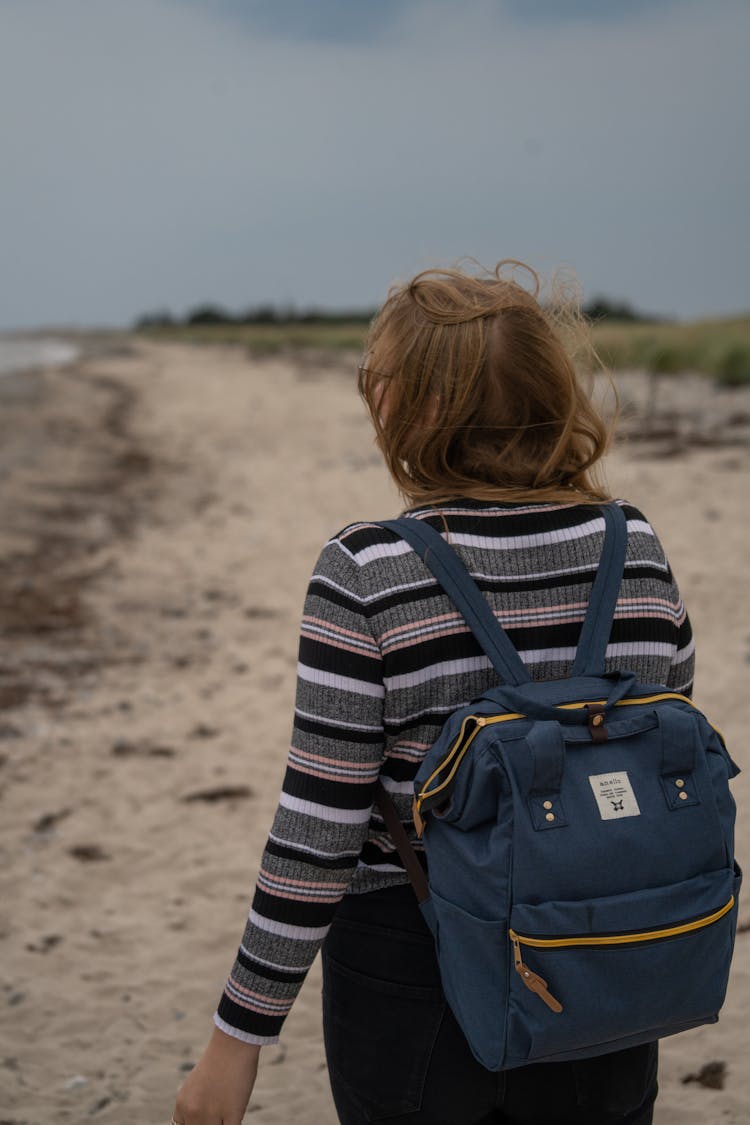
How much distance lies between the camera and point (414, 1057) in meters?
1.48

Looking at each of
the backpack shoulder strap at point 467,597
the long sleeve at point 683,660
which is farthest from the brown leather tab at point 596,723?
the long sleeve at point 683,660

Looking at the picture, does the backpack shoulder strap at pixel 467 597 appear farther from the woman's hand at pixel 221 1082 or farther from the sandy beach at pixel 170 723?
the sandy beach at pixel 170 723

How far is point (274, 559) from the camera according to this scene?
9375 mm

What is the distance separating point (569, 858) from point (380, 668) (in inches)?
13.2

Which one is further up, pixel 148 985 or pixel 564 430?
pixel 564 430

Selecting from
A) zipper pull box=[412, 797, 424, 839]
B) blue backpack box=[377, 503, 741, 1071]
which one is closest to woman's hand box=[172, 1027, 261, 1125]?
blue backpack box=[377, 503, 741, 1071]

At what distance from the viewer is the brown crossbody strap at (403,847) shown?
146 cm

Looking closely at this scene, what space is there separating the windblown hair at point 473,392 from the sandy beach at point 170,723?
2116 millimetres

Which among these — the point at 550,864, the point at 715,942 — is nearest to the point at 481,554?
the point at 550,864

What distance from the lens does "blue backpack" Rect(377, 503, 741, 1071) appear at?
128 centimetres

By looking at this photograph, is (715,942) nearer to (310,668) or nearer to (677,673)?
(677,673)

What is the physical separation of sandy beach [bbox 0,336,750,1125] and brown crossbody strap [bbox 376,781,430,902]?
5.89ft

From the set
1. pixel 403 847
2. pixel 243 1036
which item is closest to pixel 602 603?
pixel 403 847

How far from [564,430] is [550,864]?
60 cm
